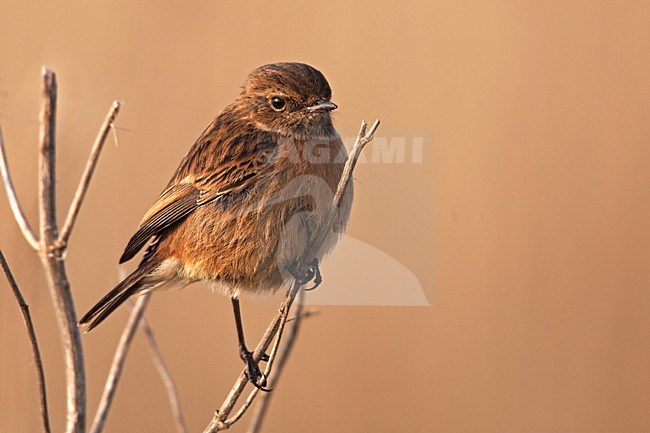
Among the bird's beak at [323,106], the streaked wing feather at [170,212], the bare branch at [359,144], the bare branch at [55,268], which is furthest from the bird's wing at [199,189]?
the bare branch at [55,268]

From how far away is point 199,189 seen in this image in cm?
305

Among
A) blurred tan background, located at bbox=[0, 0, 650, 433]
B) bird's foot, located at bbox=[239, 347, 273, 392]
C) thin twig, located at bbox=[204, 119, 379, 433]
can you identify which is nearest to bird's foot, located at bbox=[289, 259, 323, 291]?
thin twig, located at bbox=[204, 119, 379, 433]

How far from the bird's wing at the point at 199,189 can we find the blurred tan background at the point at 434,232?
3.57 feet

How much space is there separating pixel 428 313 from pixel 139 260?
1.83 meters

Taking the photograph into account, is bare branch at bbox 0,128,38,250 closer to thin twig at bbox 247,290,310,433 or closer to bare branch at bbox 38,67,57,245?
bare branch at bbox 38,67,57,245

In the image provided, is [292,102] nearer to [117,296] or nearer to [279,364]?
[117,296]

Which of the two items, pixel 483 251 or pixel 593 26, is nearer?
pixel 483 251

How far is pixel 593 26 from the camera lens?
16.8ft

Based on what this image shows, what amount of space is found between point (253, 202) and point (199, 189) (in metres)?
0.26

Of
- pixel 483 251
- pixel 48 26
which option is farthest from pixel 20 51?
pixel 483 251

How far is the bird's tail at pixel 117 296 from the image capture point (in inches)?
111

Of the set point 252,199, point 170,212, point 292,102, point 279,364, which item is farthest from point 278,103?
point 279,364

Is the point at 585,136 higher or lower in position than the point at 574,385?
higher

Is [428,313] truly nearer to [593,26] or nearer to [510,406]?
[510,406]
